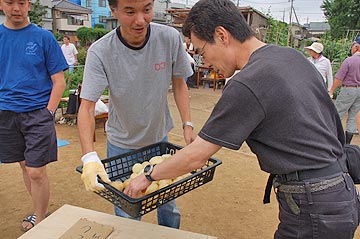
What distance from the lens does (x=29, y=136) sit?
2.34 metres

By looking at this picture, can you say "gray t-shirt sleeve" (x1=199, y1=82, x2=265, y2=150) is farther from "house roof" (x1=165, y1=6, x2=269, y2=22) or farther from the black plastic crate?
"house roof" (x1=165, y1=6, x2=269, y2=22)

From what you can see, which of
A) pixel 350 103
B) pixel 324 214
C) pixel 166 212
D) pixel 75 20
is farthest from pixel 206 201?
pixel 75 20

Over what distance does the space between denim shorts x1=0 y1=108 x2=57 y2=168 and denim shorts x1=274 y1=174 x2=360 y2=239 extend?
180 cm

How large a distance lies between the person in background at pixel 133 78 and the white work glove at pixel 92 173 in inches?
0.4

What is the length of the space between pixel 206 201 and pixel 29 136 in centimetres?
173

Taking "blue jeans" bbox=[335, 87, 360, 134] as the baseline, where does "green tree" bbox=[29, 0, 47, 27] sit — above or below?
above

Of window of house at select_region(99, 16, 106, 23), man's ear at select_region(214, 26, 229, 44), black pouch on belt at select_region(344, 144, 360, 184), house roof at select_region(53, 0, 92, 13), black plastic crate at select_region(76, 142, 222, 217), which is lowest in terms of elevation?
black plastic crate at select_region(76, 142, 222, 217)

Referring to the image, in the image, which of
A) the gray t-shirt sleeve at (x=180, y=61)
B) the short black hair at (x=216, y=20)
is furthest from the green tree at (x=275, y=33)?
the short black hair at (x=216, y=20)

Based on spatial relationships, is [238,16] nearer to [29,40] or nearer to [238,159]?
[29,40]

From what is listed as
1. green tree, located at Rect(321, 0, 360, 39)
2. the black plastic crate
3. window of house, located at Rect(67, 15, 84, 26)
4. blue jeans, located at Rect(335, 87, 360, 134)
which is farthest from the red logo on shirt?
window of house, located at Rect(67, 15, 84, 26)

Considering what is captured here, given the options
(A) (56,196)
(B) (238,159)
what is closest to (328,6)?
(B) (238,159)

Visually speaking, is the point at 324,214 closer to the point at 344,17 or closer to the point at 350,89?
A: the point at 350,89

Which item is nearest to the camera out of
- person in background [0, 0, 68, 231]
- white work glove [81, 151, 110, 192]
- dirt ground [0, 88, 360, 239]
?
white work glove [81, 151, 110, 192]

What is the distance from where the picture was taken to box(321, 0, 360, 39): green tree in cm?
2195
